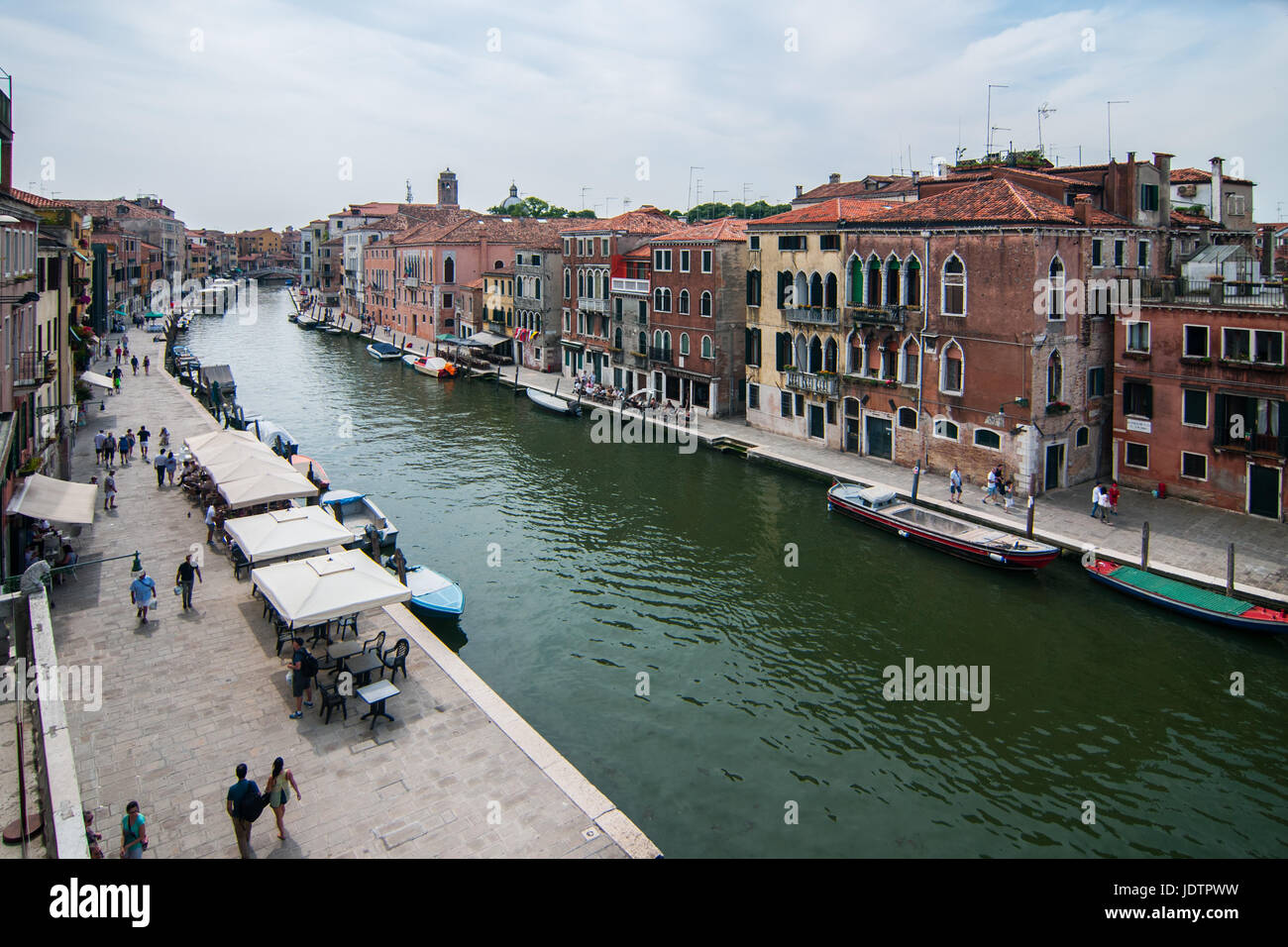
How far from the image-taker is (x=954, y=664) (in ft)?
66.5

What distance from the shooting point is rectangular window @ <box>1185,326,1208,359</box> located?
28344mm

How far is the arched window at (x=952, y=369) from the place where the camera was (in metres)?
32.3

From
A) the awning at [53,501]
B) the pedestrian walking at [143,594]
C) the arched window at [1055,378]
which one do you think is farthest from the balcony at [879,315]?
the awning at [53,501]

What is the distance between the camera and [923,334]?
33594 millimetres

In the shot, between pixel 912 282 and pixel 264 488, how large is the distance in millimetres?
23597

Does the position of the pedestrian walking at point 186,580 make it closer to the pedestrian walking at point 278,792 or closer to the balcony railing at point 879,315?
the pedestrian walking at point 278,792

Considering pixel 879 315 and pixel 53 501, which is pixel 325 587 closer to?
pixel 53 501

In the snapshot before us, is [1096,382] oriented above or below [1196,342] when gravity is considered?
below

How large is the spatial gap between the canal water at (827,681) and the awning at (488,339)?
32515 millimetres

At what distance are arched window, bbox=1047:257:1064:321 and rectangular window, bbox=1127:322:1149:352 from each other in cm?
242

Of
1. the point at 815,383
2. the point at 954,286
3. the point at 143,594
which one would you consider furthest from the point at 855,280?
the point at 143,594

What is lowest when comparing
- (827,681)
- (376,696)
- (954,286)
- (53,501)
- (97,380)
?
(827,681)

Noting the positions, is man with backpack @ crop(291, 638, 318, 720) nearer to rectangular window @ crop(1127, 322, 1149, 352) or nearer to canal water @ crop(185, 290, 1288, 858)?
canal water @ crop(185, 290, 1288, 858)

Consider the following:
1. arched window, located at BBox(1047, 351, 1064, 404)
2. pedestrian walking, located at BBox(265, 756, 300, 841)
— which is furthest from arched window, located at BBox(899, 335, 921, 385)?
pedestrian walking, located at BBox(265, 756, 300, 841)
